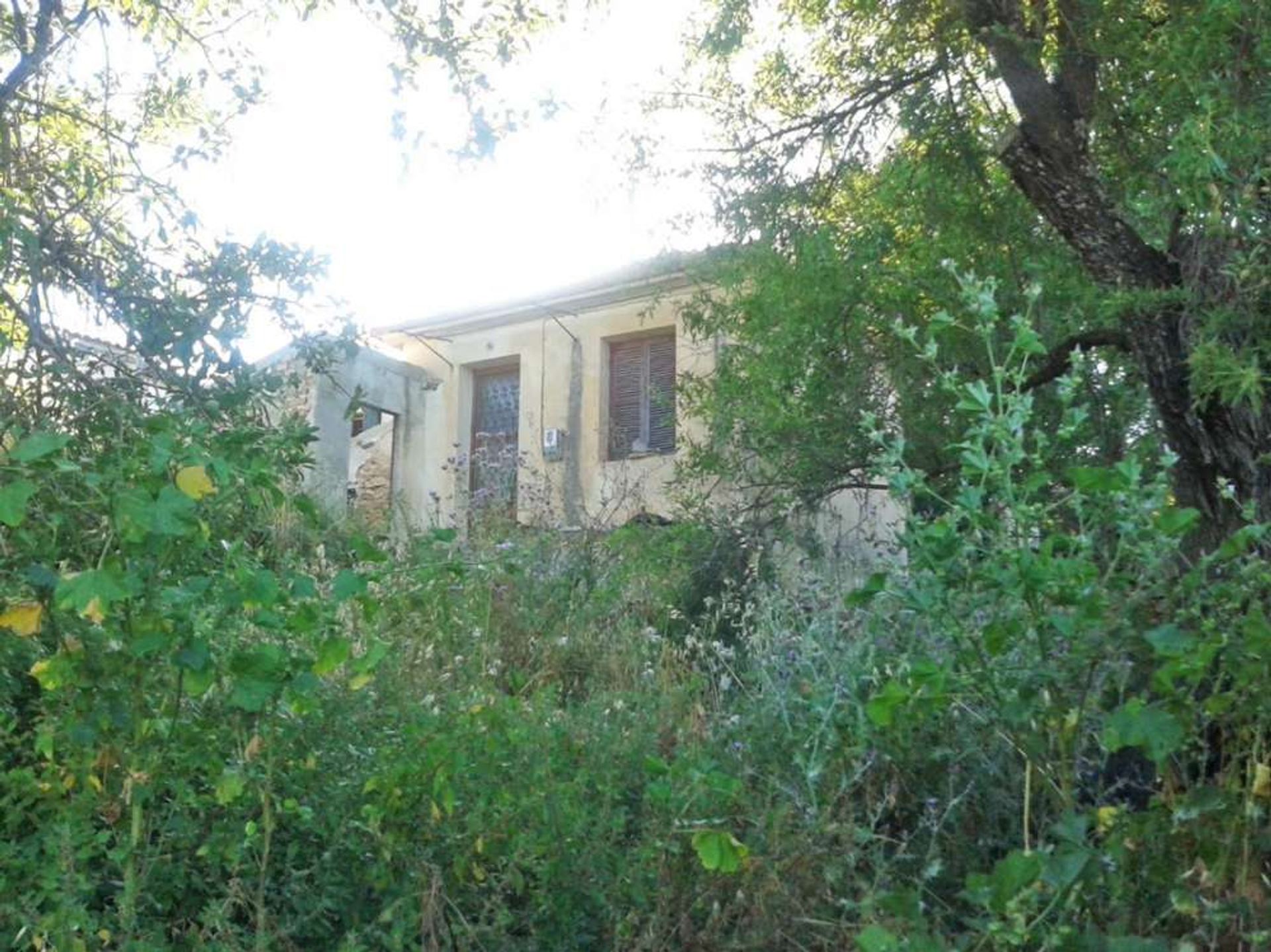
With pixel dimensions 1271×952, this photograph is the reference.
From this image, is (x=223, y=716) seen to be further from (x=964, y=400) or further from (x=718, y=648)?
(x=718, y=648)

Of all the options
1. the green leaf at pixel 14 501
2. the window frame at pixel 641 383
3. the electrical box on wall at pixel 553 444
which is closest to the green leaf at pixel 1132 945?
the green leaf at pixel 14 501

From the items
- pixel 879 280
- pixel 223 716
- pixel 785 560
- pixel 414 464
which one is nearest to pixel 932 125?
pixel 879 280

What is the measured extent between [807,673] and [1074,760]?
5.28 ft

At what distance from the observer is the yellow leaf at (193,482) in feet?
9.02

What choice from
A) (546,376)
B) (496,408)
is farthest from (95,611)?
(496,408)

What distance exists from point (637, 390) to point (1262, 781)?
1439cm

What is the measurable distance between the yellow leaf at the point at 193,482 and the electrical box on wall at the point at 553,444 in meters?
13.8

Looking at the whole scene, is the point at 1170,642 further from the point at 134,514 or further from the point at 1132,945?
the point at 134,514

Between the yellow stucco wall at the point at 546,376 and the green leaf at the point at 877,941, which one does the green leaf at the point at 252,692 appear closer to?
the green leaf at the point at 877,941

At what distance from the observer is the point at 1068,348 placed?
264 inches

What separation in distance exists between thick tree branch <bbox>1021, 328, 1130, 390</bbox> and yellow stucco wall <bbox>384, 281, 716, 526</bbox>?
744cm

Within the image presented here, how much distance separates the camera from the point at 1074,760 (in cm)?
291

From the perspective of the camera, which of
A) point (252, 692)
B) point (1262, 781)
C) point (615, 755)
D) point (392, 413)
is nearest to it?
point (1262, 781)

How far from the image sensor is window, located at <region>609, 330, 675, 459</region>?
53.9ft
